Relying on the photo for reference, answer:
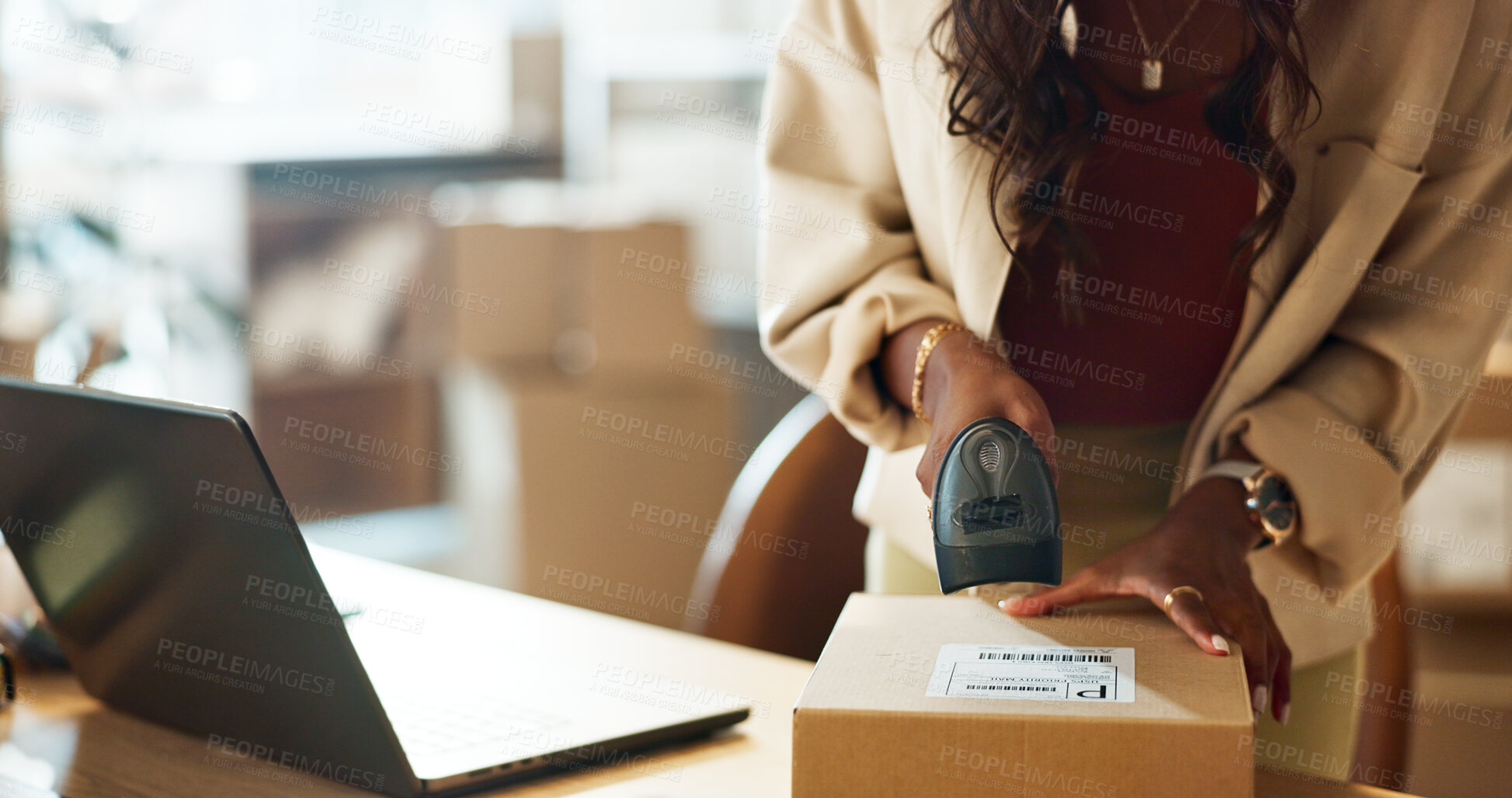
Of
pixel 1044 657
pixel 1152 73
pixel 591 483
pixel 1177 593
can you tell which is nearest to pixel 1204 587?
pixel 1177 593

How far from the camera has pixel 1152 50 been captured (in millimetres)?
863

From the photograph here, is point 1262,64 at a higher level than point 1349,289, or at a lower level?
higher

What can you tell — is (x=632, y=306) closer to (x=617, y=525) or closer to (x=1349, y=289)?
(x=617, y=525)

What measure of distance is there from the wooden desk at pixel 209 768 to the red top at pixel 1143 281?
31cm

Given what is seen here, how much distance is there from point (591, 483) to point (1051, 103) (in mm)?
1851

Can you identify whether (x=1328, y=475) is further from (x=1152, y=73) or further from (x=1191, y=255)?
(x=1152, y=73)

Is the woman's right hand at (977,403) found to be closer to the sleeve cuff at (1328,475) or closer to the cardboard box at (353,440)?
the sleeve cuff at (1328,475)

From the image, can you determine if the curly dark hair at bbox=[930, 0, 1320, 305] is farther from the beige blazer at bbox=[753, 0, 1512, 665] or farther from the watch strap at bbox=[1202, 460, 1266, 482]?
the watch strap at bbox=[1202, 460, 1266, 482]

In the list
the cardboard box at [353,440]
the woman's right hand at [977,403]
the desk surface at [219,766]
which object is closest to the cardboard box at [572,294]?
the cardboard box at [353,440]

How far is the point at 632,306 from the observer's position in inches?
105

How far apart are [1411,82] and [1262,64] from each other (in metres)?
0.11

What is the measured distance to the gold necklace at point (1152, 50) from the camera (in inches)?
33.9

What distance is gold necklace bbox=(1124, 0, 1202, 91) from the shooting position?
0.86 m

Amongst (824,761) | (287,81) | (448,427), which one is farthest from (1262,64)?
(287,81)
